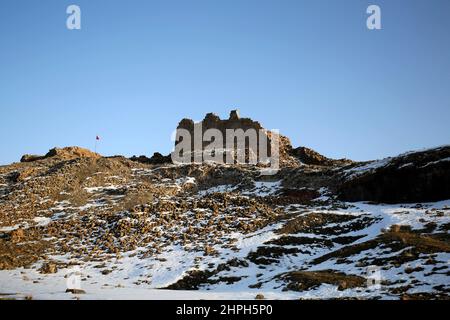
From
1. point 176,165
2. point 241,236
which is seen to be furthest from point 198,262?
point 176,165

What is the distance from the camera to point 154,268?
119ft

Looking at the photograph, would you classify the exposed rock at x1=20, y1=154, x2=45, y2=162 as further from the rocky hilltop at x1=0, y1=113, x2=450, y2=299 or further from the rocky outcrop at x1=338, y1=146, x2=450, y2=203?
the rocky outcrop at x1=338, y1=146, x2=450, y2=203

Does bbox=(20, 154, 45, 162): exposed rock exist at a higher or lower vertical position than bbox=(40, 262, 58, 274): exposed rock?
higher

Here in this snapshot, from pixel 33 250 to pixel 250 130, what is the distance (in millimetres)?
51061

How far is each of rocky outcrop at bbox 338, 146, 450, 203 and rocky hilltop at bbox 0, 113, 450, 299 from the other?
14 centimetres

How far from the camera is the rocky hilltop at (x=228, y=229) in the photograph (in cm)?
2808

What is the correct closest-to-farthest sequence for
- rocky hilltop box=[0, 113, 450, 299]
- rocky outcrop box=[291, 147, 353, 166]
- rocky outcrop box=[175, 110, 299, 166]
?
rocky hilltop box=[0, 113, 450, 299] < rocky outcrop box=[291, 147, 353, 166] < rocky outcrop box=[175, 110, 299, 166]

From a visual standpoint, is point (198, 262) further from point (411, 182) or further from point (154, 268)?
point (411, 182)

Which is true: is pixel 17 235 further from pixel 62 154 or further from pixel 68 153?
pixel 68 153

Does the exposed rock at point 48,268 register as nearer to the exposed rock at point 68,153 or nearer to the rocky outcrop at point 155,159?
the rocky outcrop at point 155,159

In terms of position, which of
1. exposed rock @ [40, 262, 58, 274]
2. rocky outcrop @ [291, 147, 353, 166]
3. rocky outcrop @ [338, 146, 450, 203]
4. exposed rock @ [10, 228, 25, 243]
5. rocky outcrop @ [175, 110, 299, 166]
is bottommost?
exposed rock @ [40, 262, 58, 274]

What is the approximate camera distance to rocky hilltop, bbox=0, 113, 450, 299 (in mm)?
28078

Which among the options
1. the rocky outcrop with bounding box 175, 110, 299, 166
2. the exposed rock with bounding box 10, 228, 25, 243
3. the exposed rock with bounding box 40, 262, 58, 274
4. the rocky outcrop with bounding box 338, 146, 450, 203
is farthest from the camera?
the rocky outcrop with bounding box 175, 110, 299, 166

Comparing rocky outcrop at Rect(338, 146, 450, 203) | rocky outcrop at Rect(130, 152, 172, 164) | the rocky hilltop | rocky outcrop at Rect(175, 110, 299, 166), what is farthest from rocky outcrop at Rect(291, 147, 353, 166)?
rocky outcrop at Rect(130, 152, 172, 164)
